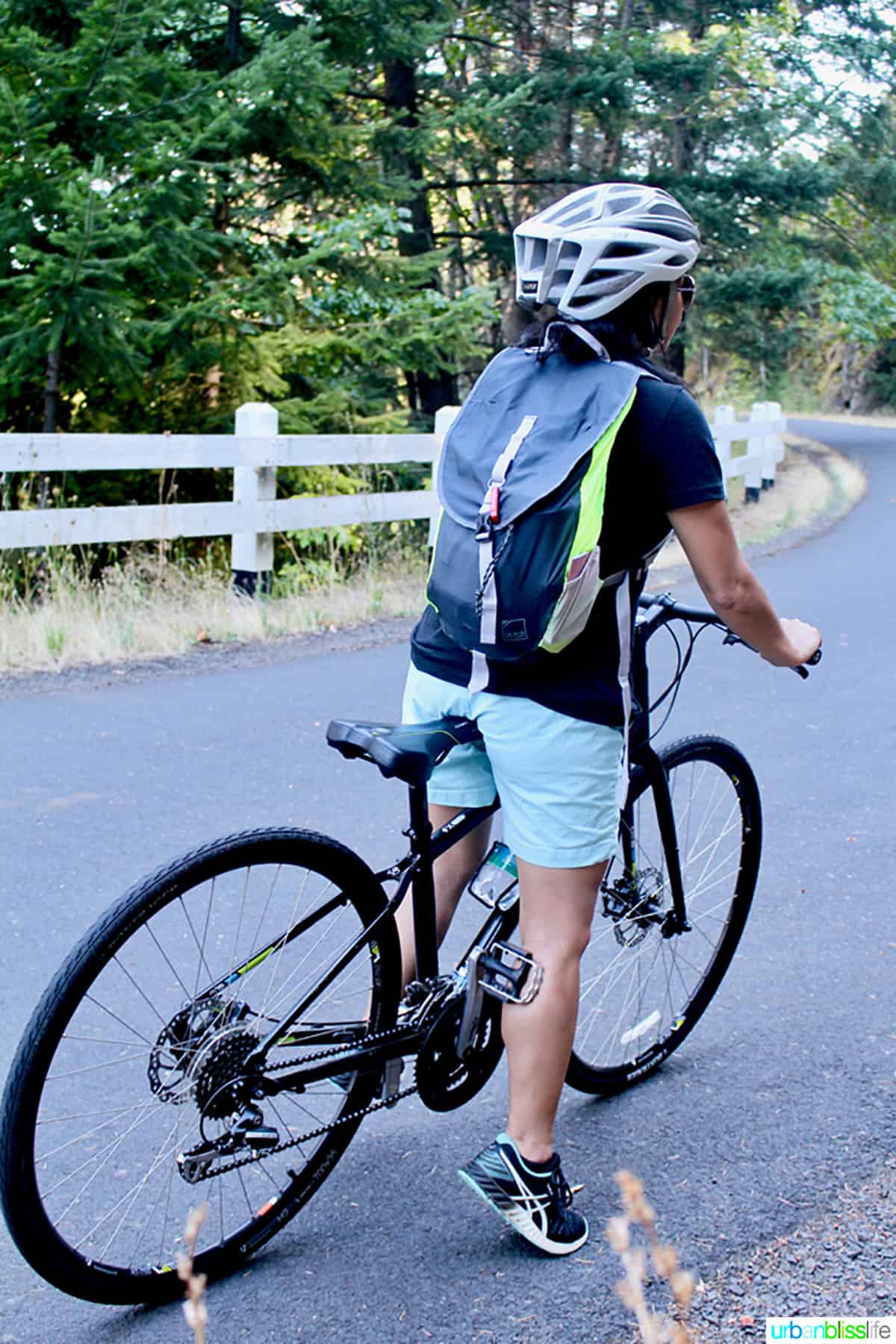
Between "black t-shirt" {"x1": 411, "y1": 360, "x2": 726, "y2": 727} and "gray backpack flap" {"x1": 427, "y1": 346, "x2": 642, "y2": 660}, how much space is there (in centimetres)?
7

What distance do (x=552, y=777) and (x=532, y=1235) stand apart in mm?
975

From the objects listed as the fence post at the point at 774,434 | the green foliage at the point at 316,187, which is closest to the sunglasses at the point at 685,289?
the green foliage at the point at 316,187

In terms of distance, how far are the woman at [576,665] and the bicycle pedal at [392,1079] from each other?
0.22m

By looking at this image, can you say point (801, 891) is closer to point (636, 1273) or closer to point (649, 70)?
point (636, 1273)

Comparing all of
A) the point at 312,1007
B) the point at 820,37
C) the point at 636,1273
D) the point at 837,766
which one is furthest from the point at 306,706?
the point at 820,37

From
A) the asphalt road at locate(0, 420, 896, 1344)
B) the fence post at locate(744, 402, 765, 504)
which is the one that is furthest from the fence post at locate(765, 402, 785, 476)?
the asphalt road at locate(0, 420, 896, 1344)

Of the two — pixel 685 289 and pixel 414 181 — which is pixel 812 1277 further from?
pixel 414 181

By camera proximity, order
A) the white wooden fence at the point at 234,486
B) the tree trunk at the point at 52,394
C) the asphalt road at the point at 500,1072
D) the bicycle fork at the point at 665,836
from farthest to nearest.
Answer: the tree trunk at the point at 52,394 → the white wooden fence at the point at 234,486 → the bicycle fork at the point at 665,836 → the asphalt road at the point at 500,1072

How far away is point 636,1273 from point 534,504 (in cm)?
148

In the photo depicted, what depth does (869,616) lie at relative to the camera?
34.5ft

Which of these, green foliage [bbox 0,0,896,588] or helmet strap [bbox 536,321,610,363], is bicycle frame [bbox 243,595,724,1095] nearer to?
helmet strap [bbox 536,321,610,363]

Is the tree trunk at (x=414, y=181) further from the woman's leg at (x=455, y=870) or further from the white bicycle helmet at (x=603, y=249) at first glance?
the white bicycle helmet at (x=603, y=249)

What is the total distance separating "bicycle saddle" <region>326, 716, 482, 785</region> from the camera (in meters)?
2.69

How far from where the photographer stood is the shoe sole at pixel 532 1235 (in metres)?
2.91
